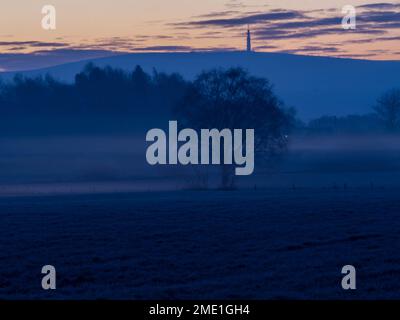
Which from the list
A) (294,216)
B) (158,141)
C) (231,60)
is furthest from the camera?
(231,60)

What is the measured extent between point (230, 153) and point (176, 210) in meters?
37.8

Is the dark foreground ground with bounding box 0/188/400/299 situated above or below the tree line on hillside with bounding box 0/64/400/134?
below

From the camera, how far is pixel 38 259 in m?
23.3

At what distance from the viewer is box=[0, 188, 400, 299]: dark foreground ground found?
18797mm

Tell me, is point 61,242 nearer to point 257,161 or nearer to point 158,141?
point 257,161

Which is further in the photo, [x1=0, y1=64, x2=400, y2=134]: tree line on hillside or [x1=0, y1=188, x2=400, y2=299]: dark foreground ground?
[x1=0, y1=64, x2=400, y2=134]: tree line on hillside

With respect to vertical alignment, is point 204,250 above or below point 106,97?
below

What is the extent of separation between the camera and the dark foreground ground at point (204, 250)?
18.8 meters

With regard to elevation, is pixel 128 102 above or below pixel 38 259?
above

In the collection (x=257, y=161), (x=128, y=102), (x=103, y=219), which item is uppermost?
(x=128, y=102)

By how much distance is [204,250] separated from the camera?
24547 millimetres

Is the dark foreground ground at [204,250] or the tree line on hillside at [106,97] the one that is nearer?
the dark foreground ground at [204,250]

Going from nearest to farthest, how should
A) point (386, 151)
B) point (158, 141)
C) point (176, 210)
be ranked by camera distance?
point (176, 210) < point (158, 141) < point (386, 151)

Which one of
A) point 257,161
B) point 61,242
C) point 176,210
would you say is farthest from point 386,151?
point 61,242
